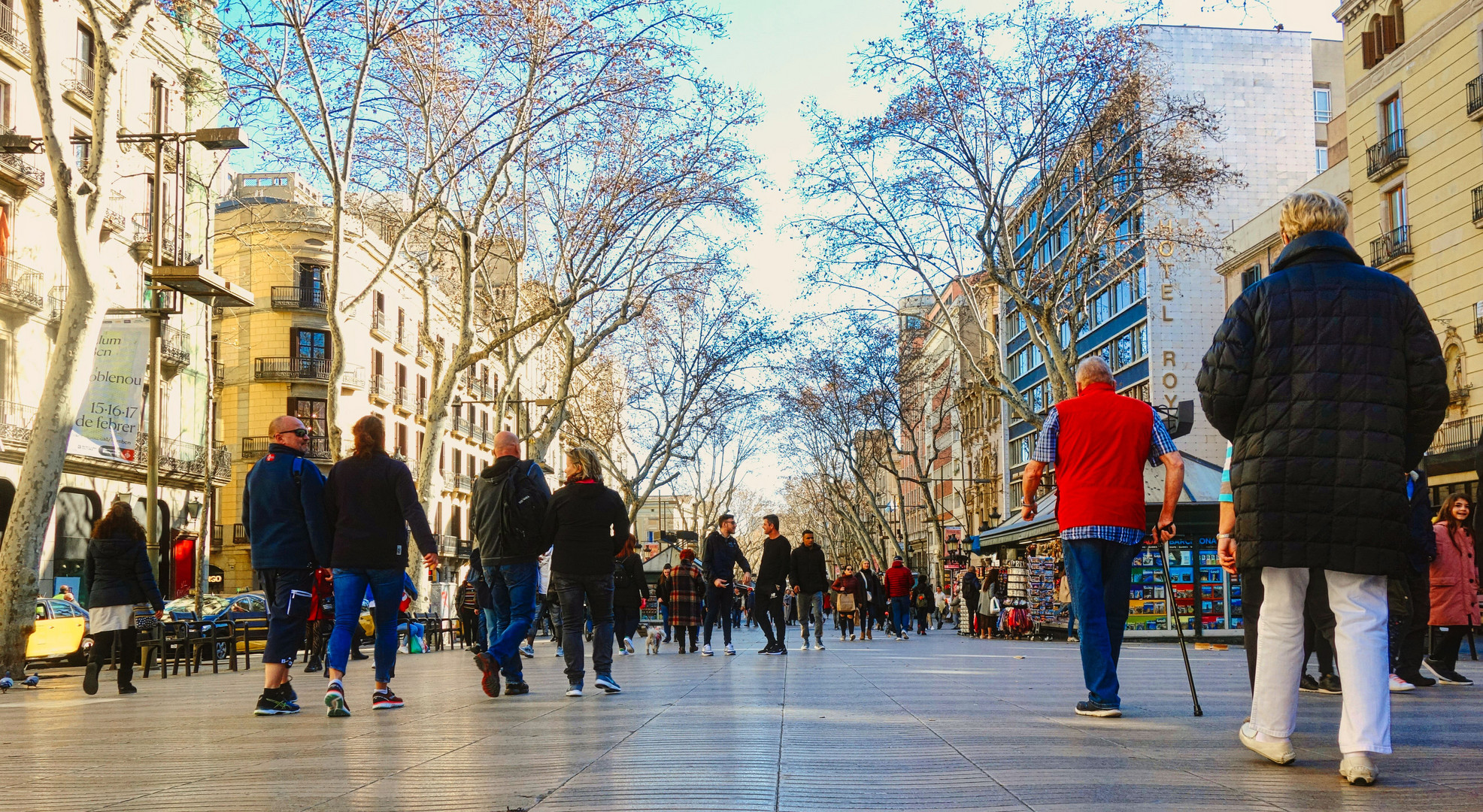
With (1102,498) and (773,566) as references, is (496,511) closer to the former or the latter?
(1102,498)

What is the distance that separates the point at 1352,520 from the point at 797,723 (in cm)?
333

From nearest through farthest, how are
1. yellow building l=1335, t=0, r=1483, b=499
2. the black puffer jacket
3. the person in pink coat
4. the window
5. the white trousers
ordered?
the white trousers → the black puffer jacket → the person in pink coat → yellow building l=1335, t=0, r=1483, b=499 → the window

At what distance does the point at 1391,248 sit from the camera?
33281 millimetres

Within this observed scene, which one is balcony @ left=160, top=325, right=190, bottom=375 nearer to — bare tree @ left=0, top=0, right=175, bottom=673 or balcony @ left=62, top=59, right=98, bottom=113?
balcony @ left=62, top=59, right=98, bottom=113

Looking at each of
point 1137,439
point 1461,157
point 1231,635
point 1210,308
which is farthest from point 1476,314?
point 1137,439

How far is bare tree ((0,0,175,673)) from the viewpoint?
621 inches

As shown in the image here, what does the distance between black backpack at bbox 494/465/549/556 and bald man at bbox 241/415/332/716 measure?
69.0 inches

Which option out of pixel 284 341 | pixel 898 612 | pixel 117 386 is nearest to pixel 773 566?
pixel 117 386

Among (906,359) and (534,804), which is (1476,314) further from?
(534,804)

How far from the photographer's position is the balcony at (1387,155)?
108 ft

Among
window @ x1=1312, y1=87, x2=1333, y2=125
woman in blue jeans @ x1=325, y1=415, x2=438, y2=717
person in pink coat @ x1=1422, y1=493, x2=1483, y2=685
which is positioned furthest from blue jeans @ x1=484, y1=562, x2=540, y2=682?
window @ x1=1312, y1=87, x2=1333, y2=125

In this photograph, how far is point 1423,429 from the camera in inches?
205

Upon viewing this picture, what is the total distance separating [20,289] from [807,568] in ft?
66.7

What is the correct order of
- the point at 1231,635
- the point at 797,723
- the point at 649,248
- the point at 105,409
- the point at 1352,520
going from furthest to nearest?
1. the point at 649,248
2. the point at 1231,635
3. the point at 105,409
4. the point at 797,723
5. the point at 1352,520
